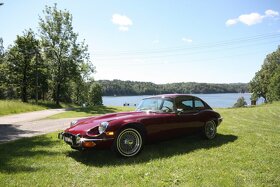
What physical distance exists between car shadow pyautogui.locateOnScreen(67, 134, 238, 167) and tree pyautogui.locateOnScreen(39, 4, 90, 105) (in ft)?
104

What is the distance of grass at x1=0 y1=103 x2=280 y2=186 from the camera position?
185 inches

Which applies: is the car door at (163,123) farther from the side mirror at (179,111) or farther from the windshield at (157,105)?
the side mirror at (179,111)

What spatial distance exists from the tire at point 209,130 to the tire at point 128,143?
263cm

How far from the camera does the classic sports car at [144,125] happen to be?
5.96 m

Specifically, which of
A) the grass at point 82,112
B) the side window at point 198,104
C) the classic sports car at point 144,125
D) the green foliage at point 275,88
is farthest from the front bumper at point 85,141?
the green foliage at point 275,88

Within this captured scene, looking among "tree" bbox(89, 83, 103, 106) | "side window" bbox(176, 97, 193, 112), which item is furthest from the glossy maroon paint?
"tree" bbox(89, 83, 103, 106)

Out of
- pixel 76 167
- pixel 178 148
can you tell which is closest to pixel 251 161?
pixel 178 148

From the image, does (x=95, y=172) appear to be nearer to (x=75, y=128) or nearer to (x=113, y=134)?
(x=113, y=134)

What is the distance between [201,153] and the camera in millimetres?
6512

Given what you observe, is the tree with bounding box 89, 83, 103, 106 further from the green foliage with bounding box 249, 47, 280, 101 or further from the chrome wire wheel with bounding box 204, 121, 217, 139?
the chrome wire wheel with bounding box 204, 121, 217, 139

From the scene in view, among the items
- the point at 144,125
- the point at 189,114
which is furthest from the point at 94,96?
the point at 144,125

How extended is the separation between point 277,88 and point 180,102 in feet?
174

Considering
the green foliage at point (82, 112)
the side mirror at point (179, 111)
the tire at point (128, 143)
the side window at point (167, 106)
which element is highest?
the side window at point (167, 106)

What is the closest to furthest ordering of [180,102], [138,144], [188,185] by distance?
[188,185] → [138,144] → [180,102]
